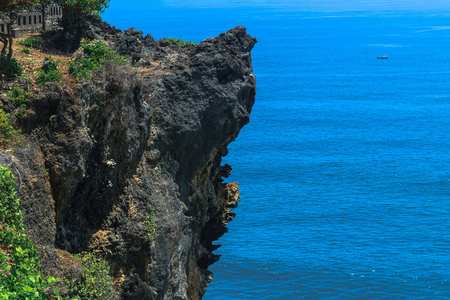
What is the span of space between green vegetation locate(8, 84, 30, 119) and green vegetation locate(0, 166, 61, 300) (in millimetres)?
5581

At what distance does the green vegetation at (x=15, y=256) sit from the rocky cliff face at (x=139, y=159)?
2452 mm

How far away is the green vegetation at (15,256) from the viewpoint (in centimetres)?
1950

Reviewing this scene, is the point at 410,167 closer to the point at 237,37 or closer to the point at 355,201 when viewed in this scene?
the point at 355,201

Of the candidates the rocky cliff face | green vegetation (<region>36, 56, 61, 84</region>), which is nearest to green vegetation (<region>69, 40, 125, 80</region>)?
the rocky cliff face

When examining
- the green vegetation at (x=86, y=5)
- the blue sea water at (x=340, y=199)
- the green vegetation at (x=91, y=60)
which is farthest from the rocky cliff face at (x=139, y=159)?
the blue sea water at (x=340, y=199)

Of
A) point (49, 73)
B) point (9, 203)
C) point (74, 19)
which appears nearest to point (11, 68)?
point (49, 73)

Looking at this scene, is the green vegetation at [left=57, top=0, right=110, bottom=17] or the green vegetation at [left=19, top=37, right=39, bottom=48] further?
the green vegetation at [left=57, top=0, right=110, bottom=17]

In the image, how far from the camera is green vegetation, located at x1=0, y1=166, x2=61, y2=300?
64.0 feet

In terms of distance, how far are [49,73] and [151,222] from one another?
8.48 meters

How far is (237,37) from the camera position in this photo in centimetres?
4306

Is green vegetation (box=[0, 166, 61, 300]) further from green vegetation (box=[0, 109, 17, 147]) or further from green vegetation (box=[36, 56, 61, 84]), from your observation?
green vegetation (box=[36, 56, 61, 84])

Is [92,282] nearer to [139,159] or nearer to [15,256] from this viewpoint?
[139,159]

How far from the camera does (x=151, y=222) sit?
34.4 m

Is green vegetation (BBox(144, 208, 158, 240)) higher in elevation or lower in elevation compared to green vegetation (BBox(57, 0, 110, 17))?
lower
